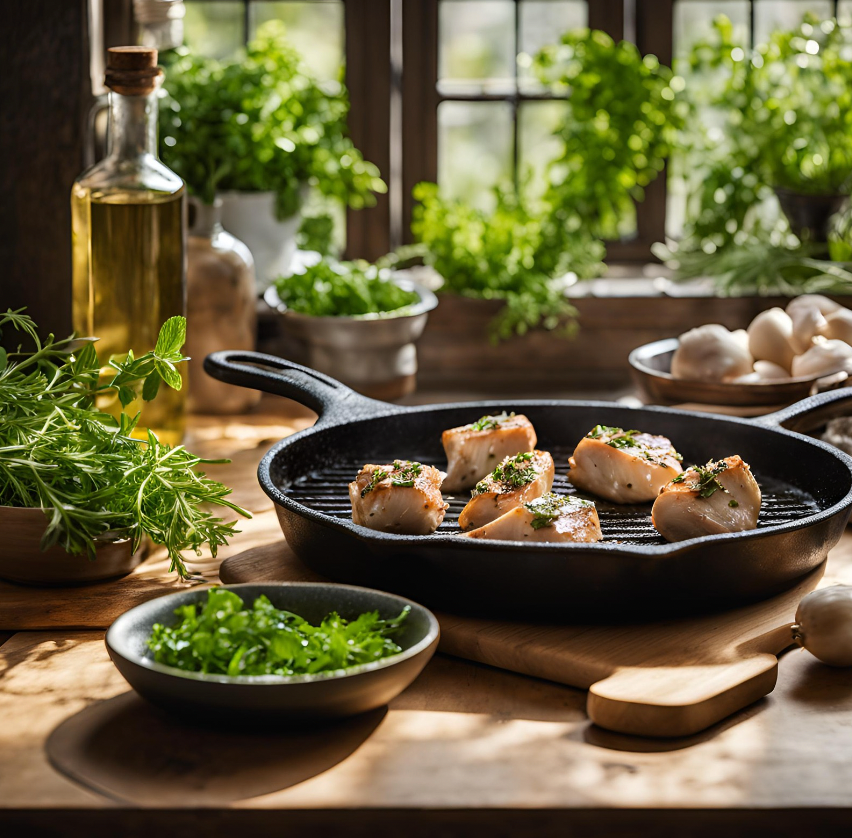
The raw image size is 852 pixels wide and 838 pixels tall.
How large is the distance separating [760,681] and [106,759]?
26.7 inches

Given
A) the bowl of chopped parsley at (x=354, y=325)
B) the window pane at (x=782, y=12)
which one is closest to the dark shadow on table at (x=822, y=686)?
the bowl of chopped parsley at (x=354, y=325)

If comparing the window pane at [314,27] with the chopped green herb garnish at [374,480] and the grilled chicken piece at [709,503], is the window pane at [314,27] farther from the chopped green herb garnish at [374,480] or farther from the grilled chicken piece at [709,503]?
the grilled chicken piece at [709,503]

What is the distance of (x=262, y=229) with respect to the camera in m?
2.72

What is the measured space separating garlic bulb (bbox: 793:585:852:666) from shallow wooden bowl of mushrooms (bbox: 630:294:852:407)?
0.92 metres

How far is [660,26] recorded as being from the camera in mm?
3096

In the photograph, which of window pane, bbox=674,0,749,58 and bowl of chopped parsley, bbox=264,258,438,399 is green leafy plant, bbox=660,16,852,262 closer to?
window pane, bbox=674,0,749,58

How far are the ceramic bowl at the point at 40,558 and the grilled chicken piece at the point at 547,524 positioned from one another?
1.62 feet

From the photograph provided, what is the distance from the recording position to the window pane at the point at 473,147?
124 inches

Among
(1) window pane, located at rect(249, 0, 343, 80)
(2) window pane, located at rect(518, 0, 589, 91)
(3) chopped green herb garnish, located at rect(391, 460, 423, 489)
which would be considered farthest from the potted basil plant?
(3) chopped green herb garnish, located at rect(391, 460, 423, 489)

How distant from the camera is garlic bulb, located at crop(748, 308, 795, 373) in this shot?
2262 millimetres

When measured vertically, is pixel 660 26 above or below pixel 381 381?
above

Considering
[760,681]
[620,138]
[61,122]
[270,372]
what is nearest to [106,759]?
[760,681]
